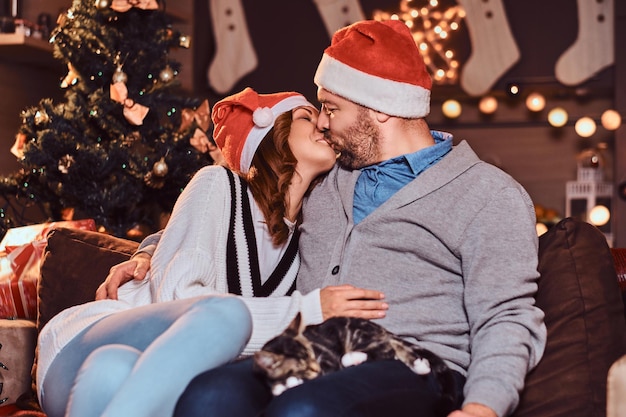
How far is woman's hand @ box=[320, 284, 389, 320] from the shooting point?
1.79 meters

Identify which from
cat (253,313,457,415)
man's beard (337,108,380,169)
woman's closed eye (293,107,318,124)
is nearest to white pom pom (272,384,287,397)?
cat (253,313,457,415)

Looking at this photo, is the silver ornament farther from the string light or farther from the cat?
the cat

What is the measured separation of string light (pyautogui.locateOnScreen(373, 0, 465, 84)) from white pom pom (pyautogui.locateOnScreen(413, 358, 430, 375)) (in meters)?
3.31

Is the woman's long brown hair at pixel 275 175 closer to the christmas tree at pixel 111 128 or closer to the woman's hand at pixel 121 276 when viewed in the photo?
the woman's hand at pixel 121 276

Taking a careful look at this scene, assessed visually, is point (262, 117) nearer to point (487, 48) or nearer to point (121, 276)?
point (121, 276)

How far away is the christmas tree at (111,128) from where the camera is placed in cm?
350

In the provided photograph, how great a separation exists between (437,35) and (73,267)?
2.91 metres

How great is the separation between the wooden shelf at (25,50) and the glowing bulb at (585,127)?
2588mm

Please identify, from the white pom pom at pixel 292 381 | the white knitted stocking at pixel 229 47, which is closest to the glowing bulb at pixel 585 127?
the white knitted stocking at pixel 229 47

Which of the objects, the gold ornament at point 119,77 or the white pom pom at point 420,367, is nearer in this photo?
the white pom pom at point 420,367

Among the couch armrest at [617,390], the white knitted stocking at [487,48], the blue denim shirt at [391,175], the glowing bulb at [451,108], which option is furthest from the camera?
the glowing bulb at [451,108]

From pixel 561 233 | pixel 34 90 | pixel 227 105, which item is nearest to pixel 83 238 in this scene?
pixel 227 105

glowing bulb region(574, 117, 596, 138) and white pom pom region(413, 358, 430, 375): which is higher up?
white pom pom region(413, 358, 430, 375)

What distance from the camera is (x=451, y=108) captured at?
16.4ft
